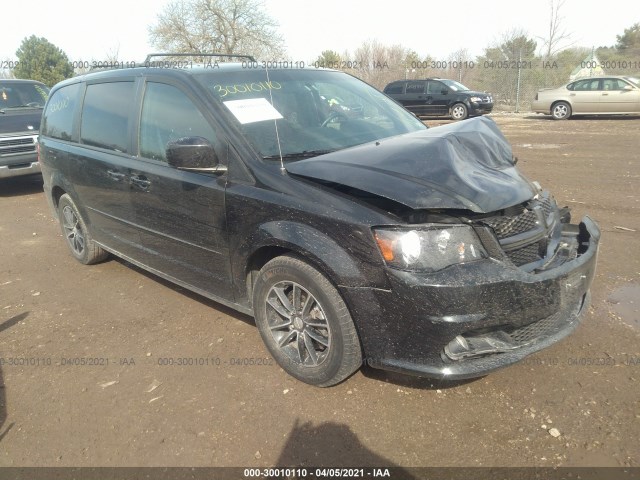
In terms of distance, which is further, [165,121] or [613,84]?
[613,84]

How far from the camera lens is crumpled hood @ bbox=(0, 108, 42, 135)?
29.0ft

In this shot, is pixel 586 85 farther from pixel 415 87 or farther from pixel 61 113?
pixel 61 113

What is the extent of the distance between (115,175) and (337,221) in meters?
2.26

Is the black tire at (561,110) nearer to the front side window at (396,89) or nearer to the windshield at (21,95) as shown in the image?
the front side window at (396,89)

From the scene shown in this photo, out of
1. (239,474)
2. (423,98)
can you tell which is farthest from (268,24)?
(239,474)

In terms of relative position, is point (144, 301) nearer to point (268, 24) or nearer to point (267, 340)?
point (267, 340)

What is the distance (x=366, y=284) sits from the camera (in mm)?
2471

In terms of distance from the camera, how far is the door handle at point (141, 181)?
3591 millimetres

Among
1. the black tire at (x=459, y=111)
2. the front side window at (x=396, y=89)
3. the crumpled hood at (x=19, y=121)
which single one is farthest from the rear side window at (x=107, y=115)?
the front side window at (x=396, y=89)

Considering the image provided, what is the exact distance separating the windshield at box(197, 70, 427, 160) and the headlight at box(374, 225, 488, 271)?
3.08 feet

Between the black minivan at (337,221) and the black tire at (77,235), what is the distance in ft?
3.26

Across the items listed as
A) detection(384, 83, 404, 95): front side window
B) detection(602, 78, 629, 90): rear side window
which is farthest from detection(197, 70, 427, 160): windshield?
detection(384, 83, 404, 95): front side window

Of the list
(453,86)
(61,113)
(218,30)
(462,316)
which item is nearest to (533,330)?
(462,316)

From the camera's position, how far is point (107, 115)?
4.13 metres
